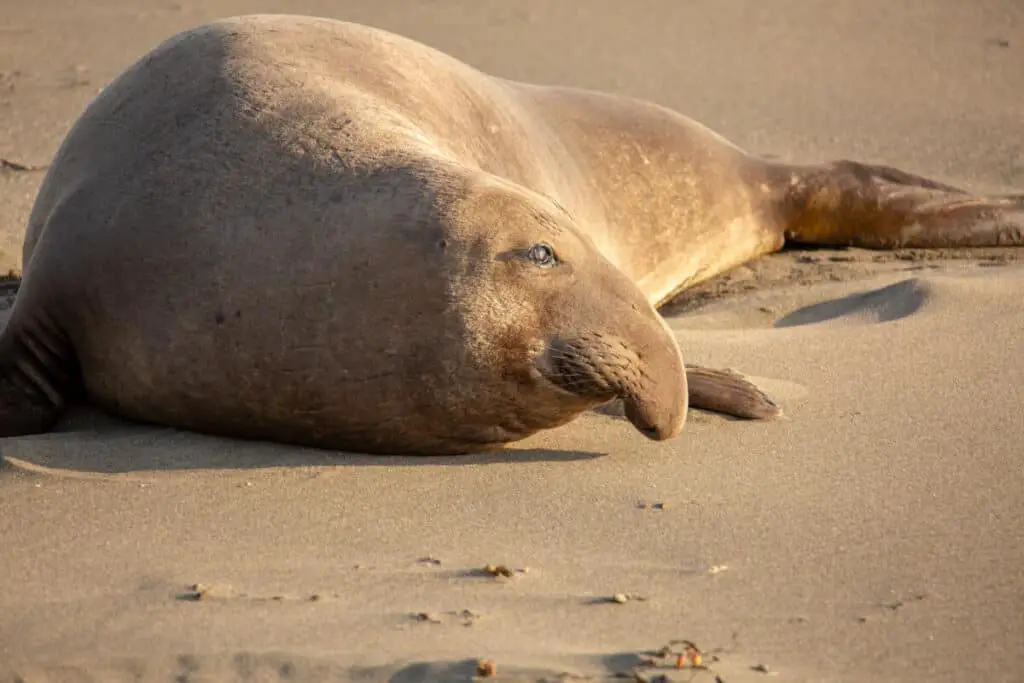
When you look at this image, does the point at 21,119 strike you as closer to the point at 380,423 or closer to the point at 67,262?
the point at 67,262

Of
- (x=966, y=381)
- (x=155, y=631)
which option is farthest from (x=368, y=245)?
(x=966, y=381)

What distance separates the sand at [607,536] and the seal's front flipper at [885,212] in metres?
1.09

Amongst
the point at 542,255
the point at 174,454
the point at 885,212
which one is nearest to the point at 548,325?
the point at 542,255

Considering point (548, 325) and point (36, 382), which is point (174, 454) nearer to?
point (36, 382)

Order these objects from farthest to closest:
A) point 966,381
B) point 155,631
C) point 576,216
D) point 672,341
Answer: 1. point 576,216
2. point 966,381
3. point 672,341
4. point 155,631

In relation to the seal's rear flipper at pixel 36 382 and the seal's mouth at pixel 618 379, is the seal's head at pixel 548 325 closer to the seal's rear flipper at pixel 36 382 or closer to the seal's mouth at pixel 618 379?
the seal's mouth at pixel 618 379

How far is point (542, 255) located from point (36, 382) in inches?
50.2

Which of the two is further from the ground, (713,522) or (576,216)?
(576,216)

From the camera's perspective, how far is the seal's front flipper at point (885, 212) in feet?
20.6

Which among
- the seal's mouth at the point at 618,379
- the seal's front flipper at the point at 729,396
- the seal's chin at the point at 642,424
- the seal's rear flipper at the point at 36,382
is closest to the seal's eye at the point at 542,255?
the seal's mouth at the point at 618,379

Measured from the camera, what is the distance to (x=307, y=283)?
343 centimetres

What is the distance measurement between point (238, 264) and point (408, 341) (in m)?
0.43

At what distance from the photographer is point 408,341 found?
3.38m

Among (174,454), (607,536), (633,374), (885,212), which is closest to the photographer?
(607,536)
